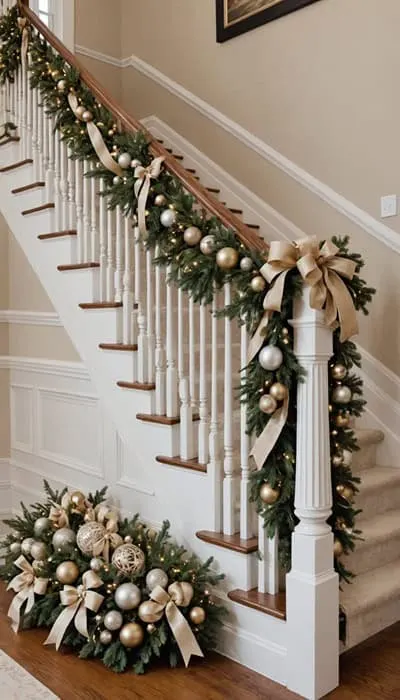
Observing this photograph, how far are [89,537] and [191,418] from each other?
649 millimetres

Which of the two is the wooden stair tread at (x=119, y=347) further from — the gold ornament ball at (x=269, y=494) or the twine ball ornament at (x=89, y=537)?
the gold ornament ball at (x=269, y=494)

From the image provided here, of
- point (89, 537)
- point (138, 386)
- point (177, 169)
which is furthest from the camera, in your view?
point (138, 386)

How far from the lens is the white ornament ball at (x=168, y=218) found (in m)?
2.40

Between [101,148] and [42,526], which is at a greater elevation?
[101,148]

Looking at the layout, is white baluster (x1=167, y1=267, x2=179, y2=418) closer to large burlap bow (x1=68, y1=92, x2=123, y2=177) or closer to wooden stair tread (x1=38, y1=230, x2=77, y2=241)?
large burlap bow (x1=68, y1=92, x2=123, y2=177)

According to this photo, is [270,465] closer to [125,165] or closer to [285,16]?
[125,165]

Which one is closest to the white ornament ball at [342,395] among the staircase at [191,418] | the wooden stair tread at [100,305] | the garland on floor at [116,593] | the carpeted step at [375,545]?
the staircase at [191,418]

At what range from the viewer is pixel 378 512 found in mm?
2855

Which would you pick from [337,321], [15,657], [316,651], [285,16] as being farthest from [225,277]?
[285,16]

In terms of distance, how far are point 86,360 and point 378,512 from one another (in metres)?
1.53

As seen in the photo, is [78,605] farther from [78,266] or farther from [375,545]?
[78,266]

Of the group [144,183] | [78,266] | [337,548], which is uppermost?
[144,183]

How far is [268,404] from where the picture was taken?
206 centimetres

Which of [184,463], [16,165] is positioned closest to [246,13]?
[16,165]
